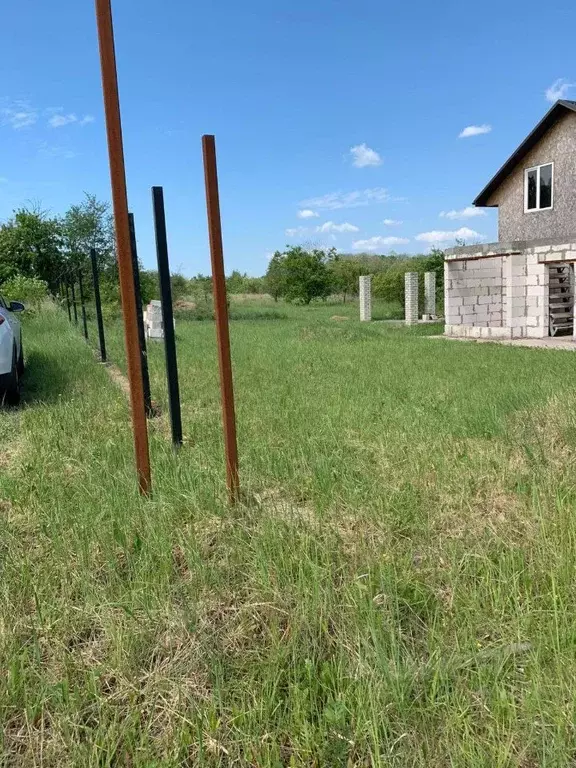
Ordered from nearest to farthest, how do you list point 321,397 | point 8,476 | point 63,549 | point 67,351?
point 63,549
point 8,476
point 321,397
point 67,351

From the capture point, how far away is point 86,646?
83.7 inches

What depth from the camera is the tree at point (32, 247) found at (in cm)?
2477

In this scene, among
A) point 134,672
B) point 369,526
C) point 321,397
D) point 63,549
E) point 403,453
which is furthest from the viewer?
point 321,397

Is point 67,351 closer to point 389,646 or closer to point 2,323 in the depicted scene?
point 2,323

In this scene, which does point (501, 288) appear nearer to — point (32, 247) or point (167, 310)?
point (167, 310)

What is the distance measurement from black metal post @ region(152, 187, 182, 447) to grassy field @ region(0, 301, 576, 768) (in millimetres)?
285

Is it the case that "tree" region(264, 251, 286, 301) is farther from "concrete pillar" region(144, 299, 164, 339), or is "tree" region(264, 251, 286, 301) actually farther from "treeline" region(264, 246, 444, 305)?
"concrete pillar" region(144, 299, 164, 339)

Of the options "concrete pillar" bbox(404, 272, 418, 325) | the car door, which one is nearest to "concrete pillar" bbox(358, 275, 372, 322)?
"concrete pillar" bbox(404, 272, 418, 325)

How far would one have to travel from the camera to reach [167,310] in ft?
14.6

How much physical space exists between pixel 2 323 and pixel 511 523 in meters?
5.37

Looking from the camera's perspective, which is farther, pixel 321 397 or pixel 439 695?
pixel 321 397

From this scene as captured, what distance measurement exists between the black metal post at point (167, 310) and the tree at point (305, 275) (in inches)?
1296

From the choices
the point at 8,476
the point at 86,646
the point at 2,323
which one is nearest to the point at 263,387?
the point at 2,323

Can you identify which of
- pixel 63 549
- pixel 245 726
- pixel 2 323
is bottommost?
pixel 245 726
